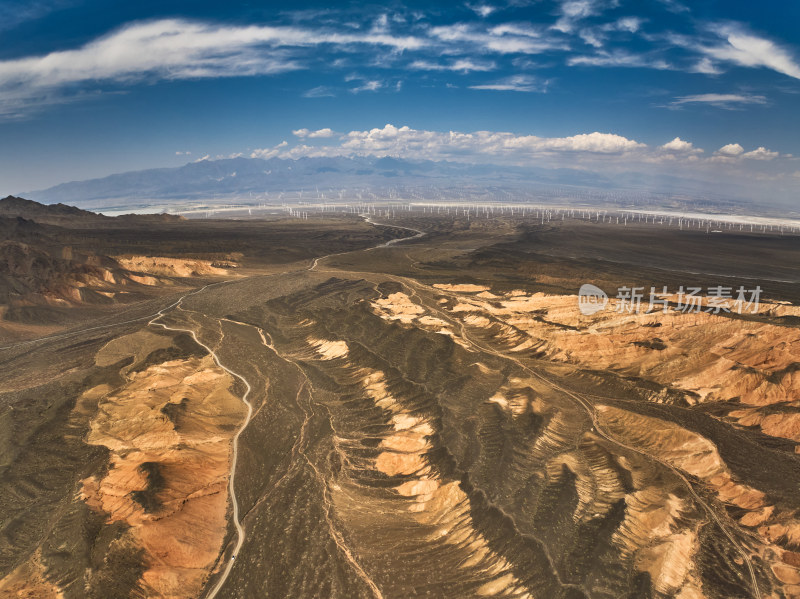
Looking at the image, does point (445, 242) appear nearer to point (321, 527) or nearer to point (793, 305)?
point (793, 305)

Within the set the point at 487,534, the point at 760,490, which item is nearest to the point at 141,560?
the point at 487,534

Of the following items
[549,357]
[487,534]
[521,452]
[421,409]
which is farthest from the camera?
[549,357]

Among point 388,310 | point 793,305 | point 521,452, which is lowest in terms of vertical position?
point 521,452

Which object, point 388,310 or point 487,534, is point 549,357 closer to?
point 388,310

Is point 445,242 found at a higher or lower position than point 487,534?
higher

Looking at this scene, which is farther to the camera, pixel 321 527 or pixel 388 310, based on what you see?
pixel 388 310

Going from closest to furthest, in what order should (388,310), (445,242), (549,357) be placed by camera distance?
(549,357)
(388,310)
(445,242)

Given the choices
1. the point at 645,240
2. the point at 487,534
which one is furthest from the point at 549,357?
the point at 645,240
